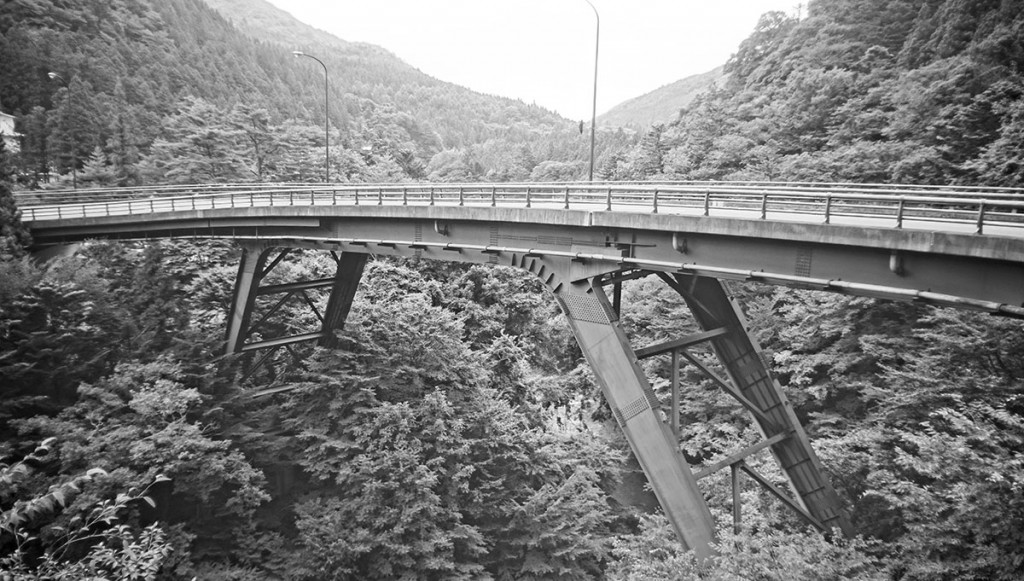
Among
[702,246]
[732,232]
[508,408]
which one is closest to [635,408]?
[702,246]

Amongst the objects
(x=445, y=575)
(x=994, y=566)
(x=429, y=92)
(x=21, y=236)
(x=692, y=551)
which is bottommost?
(x=445, y=575)

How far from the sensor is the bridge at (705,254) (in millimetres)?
8461

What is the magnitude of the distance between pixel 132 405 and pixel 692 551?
48.9 ft

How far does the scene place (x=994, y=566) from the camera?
29.9ft

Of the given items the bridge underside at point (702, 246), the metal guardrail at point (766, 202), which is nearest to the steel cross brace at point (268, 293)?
the bridge underside at point (702, 246)

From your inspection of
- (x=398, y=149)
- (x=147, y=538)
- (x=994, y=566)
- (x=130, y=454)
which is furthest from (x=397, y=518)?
(x=398, y=149)

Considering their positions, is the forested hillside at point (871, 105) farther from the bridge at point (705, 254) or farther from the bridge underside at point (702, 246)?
the bridge underside at point (702, 246)

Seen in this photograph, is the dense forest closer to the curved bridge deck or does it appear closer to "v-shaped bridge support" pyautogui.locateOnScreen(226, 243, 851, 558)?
"v-shaped bridge support" pyautogui.locateOnScreen(226, 243, 851, 558)

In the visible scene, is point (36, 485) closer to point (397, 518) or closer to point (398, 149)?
point (397, 518)

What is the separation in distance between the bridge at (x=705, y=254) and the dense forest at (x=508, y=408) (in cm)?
189

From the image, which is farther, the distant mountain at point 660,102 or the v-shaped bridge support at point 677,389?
the distant mountain at point 660,102

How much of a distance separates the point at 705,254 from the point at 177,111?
201ft

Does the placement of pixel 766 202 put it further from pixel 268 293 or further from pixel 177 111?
pixel 177 111

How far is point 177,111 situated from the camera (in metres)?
54.5
